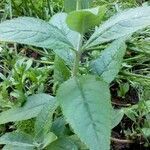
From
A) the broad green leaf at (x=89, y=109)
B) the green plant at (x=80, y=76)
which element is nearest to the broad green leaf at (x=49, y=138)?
the green plant at (x=80, y=76)

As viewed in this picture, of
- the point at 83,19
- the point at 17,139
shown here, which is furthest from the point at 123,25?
the point at 17,139

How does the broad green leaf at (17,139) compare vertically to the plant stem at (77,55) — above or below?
below

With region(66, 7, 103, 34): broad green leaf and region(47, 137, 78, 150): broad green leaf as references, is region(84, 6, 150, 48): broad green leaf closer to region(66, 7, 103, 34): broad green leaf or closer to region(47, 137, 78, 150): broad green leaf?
region(66, 7, 103, 34): broad green leaf

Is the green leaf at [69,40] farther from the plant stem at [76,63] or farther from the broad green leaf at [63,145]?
the broad green leaf at [63,145]

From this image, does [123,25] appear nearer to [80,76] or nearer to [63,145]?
[80,76]

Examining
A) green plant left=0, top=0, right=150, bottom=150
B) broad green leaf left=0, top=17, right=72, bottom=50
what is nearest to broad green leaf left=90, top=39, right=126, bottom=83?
green plant left=0, top=0, right=150, bottom=150

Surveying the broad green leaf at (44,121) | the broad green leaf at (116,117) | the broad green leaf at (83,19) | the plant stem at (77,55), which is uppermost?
the broad green leaf at (83,19)

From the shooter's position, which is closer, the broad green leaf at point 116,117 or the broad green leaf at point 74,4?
the broad green leaf at point 74,4

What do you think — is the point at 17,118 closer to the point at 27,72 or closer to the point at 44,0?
the point at 27,72
